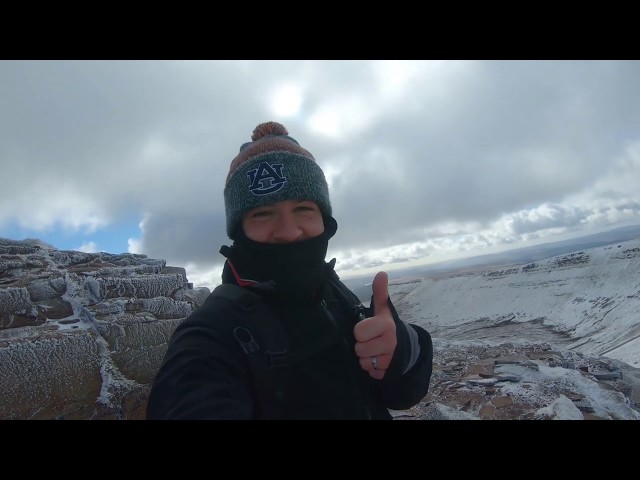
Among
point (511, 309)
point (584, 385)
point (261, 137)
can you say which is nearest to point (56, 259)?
point (261, 137)

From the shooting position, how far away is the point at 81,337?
2.35 m

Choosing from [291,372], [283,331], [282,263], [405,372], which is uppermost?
[282,263]

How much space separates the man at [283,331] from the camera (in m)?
1.08

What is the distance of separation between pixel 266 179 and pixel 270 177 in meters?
0.02

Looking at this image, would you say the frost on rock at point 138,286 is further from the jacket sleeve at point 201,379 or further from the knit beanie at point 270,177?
the jacket sleeve at point 201,379

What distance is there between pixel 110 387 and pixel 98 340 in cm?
38

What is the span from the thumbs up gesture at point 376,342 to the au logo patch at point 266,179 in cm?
68

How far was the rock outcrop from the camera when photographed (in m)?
2.03

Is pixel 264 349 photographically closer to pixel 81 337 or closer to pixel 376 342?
pixel 376 342

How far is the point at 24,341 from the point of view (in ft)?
6.95

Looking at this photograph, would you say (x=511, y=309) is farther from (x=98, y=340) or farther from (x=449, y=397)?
(x=98, y=340)

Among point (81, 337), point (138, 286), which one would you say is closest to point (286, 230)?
point (81, 337)

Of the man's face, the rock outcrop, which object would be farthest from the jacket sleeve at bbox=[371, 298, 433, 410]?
the rock outcrop

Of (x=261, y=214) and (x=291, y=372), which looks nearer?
(x=291, y=372)
